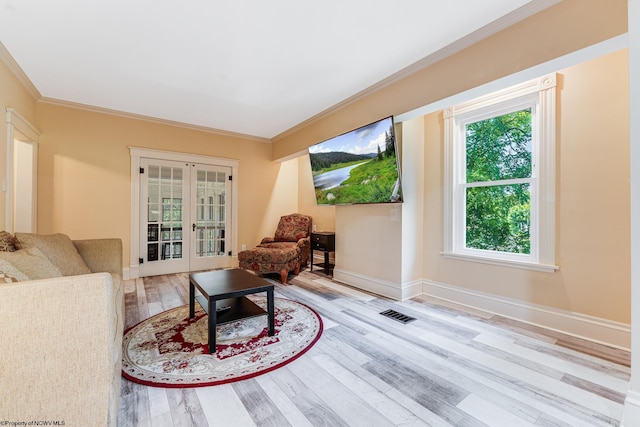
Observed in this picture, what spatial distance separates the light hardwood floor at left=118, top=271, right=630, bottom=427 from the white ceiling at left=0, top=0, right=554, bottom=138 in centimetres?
251

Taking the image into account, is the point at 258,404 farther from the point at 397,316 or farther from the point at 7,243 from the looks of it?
the point at 7,243

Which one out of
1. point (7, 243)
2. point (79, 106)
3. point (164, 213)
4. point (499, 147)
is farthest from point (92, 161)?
point (499, 147)

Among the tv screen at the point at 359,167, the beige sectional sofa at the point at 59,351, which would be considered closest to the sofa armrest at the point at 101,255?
the beige sectional sofa at the point at 59,351

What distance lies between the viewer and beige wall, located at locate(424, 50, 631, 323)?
2.16 meters

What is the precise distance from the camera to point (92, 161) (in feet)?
12.9

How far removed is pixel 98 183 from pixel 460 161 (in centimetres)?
489

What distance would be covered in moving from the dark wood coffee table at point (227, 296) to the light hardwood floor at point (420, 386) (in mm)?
481

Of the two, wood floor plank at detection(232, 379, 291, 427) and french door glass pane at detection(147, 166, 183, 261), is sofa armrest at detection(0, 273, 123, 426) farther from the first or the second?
french door glass pane at detection(147, 166, 183, 261)

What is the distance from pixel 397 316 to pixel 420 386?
3.63 ft

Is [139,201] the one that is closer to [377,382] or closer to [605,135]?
[377,382]

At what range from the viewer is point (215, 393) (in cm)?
165

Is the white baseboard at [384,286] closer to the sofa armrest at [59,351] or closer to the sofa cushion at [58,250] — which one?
the sofa armrest at [59,351]

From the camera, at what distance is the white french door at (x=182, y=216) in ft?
14.3

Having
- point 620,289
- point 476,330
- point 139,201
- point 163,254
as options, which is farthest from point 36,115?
point 620,289
